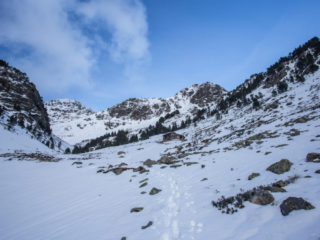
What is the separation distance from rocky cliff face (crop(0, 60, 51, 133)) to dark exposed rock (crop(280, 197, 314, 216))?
273 ft

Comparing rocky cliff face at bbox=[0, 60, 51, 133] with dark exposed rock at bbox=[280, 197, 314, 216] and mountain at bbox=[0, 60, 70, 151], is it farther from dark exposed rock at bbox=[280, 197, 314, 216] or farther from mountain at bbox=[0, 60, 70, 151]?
dark exposed rock at bbox=[280, 197, 314, 216]

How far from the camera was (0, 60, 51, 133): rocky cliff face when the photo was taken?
6738 cm

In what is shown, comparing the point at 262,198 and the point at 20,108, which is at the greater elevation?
the point at 20,108

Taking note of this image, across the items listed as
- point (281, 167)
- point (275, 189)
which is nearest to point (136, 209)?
point (275, 189)

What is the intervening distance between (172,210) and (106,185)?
8.32 m

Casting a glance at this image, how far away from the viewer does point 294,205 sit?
15.0 ft

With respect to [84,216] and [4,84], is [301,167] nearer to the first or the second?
[84,216]

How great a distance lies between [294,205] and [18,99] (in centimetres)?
10587

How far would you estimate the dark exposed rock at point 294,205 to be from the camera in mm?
4437

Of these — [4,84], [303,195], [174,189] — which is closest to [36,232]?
[174,189]

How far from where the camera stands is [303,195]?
5133 millimetres

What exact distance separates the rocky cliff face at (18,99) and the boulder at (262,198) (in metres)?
82.4

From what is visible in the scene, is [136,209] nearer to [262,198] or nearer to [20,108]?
[262,198]

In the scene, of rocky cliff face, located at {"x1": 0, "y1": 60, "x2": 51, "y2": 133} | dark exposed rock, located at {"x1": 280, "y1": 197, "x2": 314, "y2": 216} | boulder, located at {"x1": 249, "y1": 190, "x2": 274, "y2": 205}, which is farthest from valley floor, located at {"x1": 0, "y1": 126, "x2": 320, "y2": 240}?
rocky cliff face, located at {"x1": 0, "y1": 60, "x2": 51, "y2": 133}
